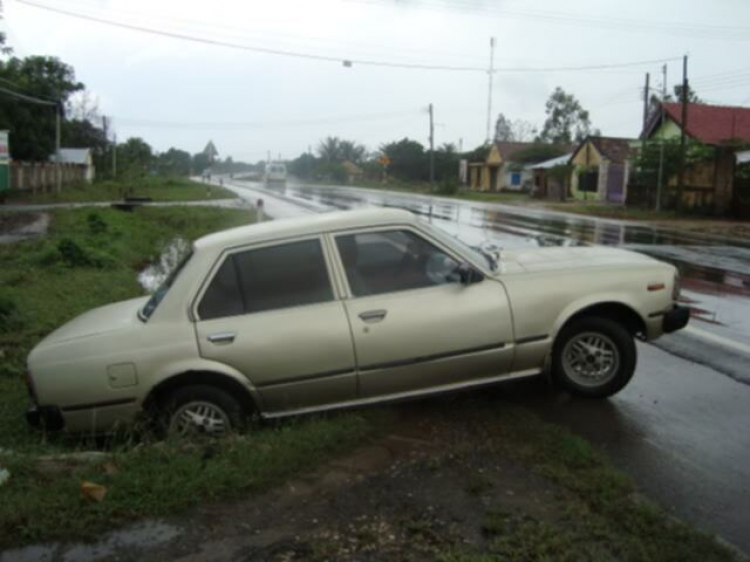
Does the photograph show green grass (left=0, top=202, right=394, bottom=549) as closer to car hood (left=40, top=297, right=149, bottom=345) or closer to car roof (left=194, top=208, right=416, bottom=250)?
car hood (left=40, top=297, right=149, bottom=345)

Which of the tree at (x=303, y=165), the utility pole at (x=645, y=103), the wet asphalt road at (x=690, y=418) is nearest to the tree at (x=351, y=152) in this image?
the tree at (x=303, y=165)

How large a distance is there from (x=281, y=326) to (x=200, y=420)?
2.62 feet

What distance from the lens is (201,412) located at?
4863mm

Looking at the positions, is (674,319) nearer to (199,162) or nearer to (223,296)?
(223,296)

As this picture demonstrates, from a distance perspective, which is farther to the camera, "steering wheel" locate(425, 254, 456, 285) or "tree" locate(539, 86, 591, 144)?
"tree" locate(539, 86, 591, 144)

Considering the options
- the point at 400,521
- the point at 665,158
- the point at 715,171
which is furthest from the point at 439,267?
the point at 665,158

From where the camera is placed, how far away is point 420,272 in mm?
5168

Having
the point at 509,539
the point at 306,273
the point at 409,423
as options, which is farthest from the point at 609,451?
the point at 306,273

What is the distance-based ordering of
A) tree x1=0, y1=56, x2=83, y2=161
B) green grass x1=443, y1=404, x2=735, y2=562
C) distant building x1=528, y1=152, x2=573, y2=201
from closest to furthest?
green grass x1=443, y1=404, x2=735, y2=562 → tree x1=0, y1=56, x2=83, y2=161 → distant building x1=528, y1=152, x2=573, y2=201

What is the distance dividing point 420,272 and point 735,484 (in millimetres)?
2289

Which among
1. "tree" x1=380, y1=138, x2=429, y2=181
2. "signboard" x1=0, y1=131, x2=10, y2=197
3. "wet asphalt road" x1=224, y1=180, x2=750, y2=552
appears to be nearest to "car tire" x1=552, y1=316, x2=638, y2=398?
"wet asphalt road" x1=224, y1=180, x2=750, y2=552

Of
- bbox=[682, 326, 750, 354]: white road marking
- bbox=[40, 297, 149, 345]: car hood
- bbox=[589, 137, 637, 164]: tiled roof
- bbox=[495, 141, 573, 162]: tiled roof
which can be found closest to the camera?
bbox=[40, 297, 149, 345]: car hood

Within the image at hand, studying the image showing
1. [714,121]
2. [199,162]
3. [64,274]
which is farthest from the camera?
[199,162]

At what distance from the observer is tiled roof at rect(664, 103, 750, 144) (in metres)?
39.9
